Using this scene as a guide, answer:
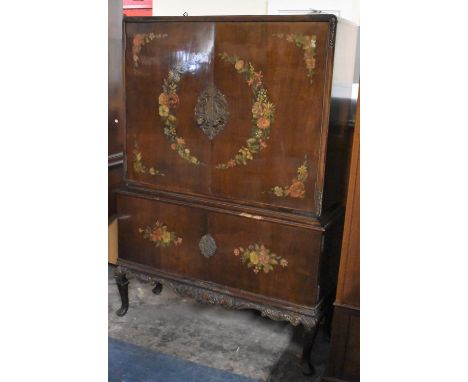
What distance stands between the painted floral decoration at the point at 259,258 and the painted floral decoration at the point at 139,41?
90 cm

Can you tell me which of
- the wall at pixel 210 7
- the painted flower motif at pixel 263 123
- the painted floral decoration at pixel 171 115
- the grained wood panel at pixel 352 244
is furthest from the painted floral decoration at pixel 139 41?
the grained wood panel at pixel 352 244

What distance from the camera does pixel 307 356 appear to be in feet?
6.33

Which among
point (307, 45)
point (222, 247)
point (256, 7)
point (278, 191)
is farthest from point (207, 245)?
point (256, 7)

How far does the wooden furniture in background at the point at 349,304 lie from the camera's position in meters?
1.63

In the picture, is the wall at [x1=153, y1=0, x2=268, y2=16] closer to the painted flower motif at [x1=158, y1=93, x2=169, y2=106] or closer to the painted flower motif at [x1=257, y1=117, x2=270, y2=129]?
the painted flower motif at [x1=158, y1=93, x2=169, y2=106]

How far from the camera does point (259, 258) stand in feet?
6.17

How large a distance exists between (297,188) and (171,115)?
612 millimetres

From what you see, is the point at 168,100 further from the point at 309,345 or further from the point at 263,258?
the point at 309,345

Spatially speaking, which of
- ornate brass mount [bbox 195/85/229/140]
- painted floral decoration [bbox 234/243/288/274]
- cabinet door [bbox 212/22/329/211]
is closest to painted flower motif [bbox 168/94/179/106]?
ornate brass mount [bbox 195/85/229/140]
